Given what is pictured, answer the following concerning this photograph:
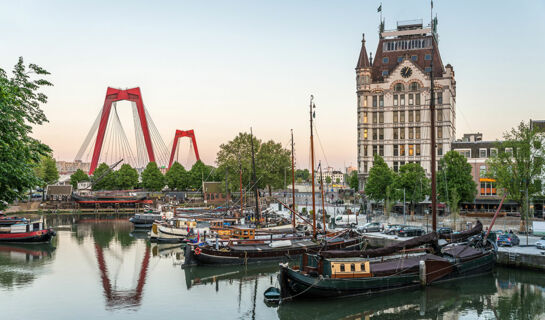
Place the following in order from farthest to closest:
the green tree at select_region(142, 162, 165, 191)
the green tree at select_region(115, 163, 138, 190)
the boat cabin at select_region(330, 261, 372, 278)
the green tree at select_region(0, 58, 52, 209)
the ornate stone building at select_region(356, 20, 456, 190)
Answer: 1. the green tree at select_region(142, 162, 165, 191)
2. the green tree at select_region(115, 163, 138, 190)
3. the ornate stone building at select_region(356, 20, 456, 190)
4. the boat cabin at select_region(330, 261, 372, 278)
5. the green tree at select_region(0, 58, 52, 209)

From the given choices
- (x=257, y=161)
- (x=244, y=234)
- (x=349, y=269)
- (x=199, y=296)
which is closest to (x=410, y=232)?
(x=244, y=234)

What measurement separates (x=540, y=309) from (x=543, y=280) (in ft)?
21.3

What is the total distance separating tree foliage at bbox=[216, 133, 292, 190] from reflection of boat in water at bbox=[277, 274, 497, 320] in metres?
58.2

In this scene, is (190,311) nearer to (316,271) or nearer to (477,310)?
(316,271)

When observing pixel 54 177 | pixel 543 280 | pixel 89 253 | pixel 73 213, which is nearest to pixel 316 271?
pixel 543 280

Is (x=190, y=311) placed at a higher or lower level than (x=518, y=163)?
lower

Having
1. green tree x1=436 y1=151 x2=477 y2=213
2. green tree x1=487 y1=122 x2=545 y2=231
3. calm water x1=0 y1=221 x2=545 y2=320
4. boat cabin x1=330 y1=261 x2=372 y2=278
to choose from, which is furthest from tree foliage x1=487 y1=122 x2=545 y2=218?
boat cabin x1=330 y1=261 x2=372 y2=278

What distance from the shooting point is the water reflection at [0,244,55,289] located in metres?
35.7

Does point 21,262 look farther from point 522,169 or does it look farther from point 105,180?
point 105,180

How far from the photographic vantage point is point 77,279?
36.4 metres

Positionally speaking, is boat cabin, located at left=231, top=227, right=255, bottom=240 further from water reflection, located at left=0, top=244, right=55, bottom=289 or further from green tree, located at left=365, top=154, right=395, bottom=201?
green tree, located at left=365, top=154, right=395, bottom=201

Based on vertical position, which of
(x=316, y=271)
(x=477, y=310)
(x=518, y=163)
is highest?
(x=518, y=163)

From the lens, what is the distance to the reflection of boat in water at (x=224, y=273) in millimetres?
35875

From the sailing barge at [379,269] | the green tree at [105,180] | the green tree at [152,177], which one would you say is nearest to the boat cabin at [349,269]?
the sailing barge at [379,269]
